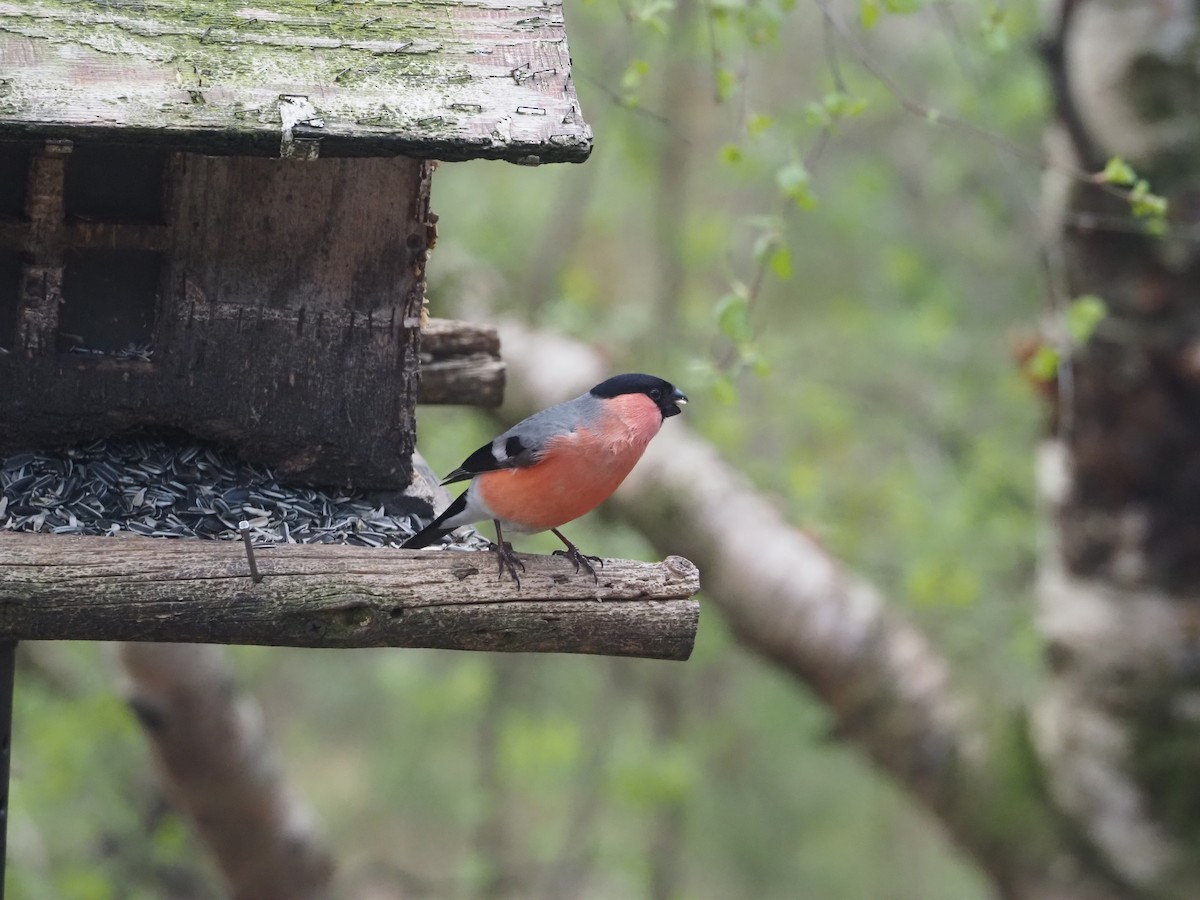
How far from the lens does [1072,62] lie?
5.75 metres

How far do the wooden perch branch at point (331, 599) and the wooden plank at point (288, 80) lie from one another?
2.50 feet

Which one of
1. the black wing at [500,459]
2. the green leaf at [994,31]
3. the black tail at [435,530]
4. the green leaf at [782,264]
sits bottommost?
the black tail at [435,530]

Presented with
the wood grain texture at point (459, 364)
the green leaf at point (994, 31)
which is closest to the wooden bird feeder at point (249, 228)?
the wood grain texture at point (459, 364)

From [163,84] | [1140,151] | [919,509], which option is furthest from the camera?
[919,509]

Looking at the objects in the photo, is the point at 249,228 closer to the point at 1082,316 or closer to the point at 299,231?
the point at 299,231

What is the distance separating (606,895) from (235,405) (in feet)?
42.5

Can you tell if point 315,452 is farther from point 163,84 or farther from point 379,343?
point 163,84

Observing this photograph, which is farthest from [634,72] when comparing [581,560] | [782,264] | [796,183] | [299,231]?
[581,560]

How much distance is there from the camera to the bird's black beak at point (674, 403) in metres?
3.47

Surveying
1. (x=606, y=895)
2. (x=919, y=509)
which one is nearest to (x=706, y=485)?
(x=919, y=509)

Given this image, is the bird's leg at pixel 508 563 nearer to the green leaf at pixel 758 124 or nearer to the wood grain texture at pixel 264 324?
the wood grain texture at pixel 264 324

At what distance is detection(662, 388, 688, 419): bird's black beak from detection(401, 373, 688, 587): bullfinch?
186mm

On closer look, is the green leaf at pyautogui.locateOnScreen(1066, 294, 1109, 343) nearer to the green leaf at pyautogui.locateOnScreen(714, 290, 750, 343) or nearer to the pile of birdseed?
the green leaf at pyautogui.locateOnScreen(714, 290, 750, 343)

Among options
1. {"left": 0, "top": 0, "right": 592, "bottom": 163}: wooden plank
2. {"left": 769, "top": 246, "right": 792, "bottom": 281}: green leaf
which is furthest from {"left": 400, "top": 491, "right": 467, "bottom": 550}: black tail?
{"left": 769, "top": 246, "right": 792, "bottom": 281}: green leaf
